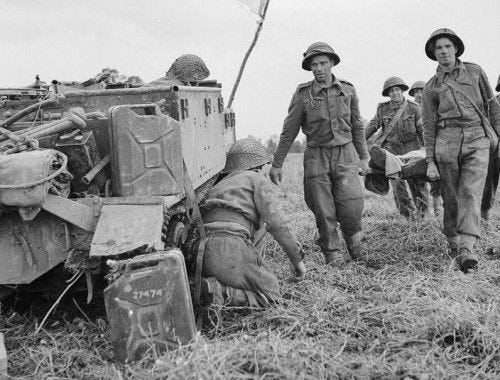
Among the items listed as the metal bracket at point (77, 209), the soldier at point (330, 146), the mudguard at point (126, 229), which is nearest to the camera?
the mudguard at point (126, 229)

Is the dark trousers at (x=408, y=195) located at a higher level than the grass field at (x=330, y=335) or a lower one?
lower

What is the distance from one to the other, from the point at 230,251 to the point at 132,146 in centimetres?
95

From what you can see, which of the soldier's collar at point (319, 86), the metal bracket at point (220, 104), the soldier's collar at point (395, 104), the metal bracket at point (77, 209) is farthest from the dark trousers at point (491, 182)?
the metal bracket at point (77, 209)

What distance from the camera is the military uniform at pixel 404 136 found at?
845 centimetres

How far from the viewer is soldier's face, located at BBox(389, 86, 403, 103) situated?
877 centimetres

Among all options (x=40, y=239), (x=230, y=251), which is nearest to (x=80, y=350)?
(x=40, y=239)

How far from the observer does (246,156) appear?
15.3 feet

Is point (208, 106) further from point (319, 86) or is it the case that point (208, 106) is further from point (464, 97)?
point (464, 97)

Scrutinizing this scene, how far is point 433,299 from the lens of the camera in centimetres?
418

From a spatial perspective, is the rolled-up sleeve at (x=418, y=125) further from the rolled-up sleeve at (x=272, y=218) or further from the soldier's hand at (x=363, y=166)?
the rolled-up sleeve at (x=272, y=218)

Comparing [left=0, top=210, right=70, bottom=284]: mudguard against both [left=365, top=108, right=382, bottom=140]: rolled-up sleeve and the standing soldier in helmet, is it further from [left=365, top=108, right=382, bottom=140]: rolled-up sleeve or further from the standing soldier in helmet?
[left=365, top=108, right=382, bottom=140]: rolled-up sleeve

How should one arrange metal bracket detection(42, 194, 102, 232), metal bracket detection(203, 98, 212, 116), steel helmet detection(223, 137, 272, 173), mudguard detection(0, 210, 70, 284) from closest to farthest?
metal bracket detection(42, 194, 102, 232) → mudguard detection(0, 210, 70, 284) → steel helmet detection(223, 137, 272, 173) → metal bracket detection(203, 98, 212, 116)

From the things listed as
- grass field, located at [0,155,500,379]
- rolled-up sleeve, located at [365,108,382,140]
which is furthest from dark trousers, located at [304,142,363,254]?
rolled-up sleeve, located at [365,108,382,140]

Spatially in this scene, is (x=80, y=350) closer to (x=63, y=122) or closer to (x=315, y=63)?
(x=63, y=122)
